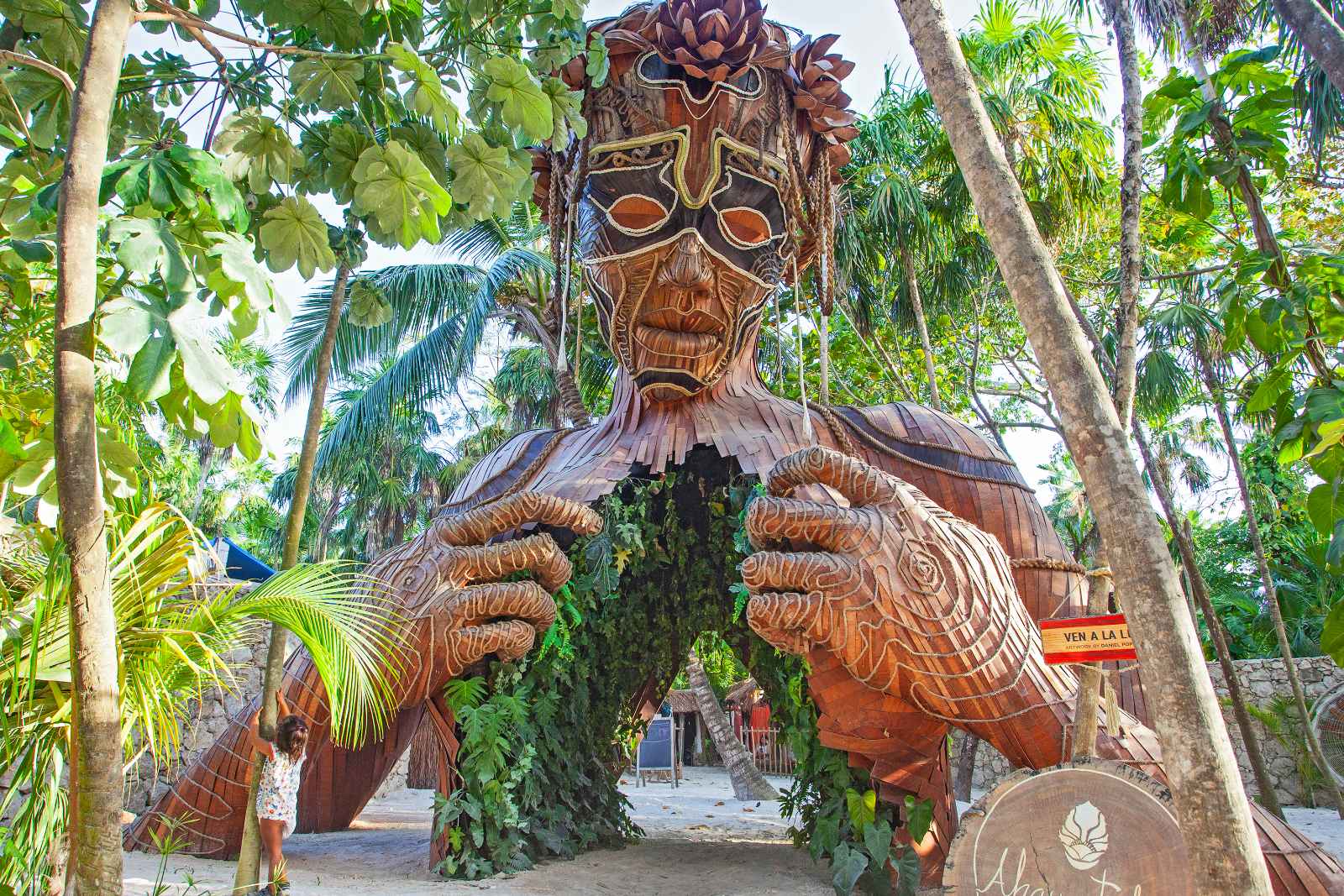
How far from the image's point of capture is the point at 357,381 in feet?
73.2

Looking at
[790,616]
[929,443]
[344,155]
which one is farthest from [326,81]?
[929,443]

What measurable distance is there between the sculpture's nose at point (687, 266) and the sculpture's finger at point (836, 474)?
46.6 inches

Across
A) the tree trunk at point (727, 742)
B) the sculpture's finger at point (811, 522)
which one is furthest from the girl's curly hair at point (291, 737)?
the tree trunk at point (727, 742)

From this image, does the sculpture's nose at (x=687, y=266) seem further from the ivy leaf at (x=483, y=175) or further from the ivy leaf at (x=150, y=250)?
the ivy leaf at (x=150, y=250)

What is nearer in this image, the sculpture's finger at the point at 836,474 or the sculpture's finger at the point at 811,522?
the sculpture's finger at the point at 811,522

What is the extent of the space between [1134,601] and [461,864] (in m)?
4.08

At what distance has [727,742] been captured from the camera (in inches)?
483

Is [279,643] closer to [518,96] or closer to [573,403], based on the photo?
[518,96]

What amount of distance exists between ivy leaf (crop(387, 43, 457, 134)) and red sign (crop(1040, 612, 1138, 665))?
2.69 metres

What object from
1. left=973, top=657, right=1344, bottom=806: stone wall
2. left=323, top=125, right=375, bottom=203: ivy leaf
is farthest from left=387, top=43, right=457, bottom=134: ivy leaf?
left=973, top=657, right=1344, bottom=806: stone wall

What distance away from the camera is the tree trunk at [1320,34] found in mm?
4098

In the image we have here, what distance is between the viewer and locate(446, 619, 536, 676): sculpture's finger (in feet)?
16.4

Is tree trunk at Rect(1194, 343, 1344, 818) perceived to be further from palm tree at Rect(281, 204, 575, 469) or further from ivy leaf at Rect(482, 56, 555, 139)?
ivy leaf at Rect(482, 56, 555, 139)

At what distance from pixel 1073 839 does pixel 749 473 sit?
2.50 meters
